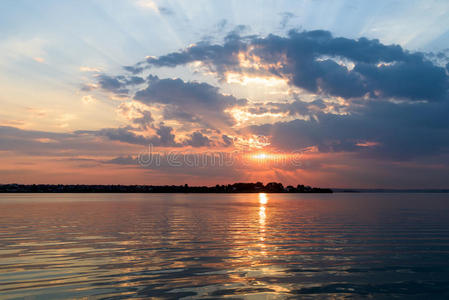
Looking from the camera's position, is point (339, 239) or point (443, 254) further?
point (339, 239)

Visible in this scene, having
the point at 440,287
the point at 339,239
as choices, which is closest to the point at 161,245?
the point at 339,239

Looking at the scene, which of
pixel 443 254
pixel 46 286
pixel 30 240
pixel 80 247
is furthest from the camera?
pixel 30 240

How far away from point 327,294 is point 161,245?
1844 cm

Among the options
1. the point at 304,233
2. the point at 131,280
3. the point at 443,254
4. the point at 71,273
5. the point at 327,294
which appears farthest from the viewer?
the point at 304,233

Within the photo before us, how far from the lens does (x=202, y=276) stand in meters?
20.2

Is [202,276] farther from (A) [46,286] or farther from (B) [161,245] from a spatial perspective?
(B) [161,245]

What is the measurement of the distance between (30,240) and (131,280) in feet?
68.4

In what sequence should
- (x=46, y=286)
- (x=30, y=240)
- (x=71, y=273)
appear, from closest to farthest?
(x=46, y=286) → (x=71, y=273) → (x=30, y=240)

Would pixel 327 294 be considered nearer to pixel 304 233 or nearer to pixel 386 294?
pixel 386 294

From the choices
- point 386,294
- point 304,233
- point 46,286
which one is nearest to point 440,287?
point 386,294

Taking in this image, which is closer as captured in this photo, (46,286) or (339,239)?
(46,286)

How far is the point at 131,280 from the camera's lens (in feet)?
63.0

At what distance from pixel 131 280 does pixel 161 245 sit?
1283 centimetres

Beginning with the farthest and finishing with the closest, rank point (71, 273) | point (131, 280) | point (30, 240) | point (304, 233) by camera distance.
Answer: point (304, 233) < point (30, 240) < point (71, 273) < point (131, 280)
